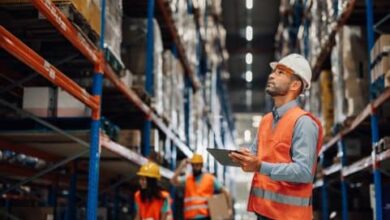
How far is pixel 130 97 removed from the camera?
6605mm

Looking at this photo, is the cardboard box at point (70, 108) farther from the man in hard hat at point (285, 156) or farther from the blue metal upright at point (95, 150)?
the man in hard hat at point (285, 156)

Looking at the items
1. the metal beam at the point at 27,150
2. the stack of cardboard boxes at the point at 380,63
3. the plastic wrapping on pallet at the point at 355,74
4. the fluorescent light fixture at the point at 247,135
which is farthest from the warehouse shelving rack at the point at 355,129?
the fluorescent light fixture at the point at 247,135

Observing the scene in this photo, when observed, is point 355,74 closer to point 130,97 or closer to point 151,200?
point 130,97

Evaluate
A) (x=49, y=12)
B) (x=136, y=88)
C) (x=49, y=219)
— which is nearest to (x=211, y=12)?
(x=136, y=88)

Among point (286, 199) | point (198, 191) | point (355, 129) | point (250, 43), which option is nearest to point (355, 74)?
point (355, 129)

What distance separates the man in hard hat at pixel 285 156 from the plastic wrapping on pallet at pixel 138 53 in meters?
4.53

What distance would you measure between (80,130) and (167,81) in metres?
3.69

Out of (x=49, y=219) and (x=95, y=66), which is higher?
(x=95, y=66)

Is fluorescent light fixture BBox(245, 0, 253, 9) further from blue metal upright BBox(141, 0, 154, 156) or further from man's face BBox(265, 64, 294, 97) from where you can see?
man's face BBox(265, 64, 294, 97)

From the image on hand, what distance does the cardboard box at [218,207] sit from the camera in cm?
750

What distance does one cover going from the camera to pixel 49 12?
4.02 metres

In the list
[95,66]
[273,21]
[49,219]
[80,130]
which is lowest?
[49,219]

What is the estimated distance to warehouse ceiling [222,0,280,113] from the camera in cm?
2104

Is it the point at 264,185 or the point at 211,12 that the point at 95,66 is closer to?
the point at 264,185
